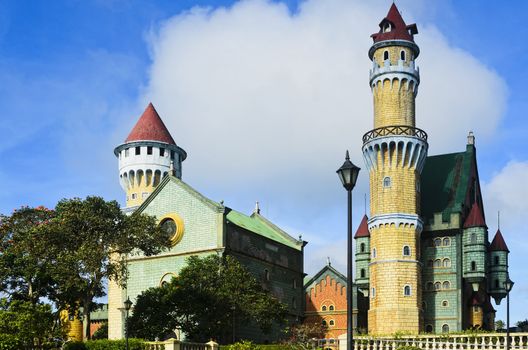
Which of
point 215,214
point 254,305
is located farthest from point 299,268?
point 254,305

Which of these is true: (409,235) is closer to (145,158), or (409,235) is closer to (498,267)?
(498,267)

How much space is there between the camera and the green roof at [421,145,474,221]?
2435 inches

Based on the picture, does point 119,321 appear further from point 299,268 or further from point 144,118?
point 144,118

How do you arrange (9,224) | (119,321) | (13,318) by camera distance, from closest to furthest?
1. (13,318)
2. (9,224)
3. (119,321)

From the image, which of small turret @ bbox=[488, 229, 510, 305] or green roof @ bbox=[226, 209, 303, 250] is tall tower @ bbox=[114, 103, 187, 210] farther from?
small turret @ bbox=[488, 229, 510, 305]

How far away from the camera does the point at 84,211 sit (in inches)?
1489

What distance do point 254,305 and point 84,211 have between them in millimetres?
12873

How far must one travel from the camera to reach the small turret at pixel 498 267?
62.0 meters

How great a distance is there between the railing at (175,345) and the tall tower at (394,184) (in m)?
19.9

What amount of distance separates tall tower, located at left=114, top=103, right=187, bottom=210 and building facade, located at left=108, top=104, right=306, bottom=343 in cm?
1317

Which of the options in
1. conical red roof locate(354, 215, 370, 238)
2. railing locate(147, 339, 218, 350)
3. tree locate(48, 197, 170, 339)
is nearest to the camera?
railing locate(147, 339, 218, 350)

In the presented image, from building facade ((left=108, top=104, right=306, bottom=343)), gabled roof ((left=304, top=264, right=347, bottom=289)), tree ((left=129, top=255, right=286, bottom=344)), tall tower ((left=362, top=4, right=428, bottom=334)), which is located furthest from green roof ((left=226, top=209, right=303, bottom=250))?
tree ((left=129, top=255, right=286, bottom=344))

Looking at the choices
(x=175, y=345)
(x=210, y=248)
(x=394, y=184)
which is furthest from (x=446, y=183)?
(x=175, y=345)

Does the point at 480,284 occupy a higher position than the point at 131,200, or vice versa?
the point at 131,200
